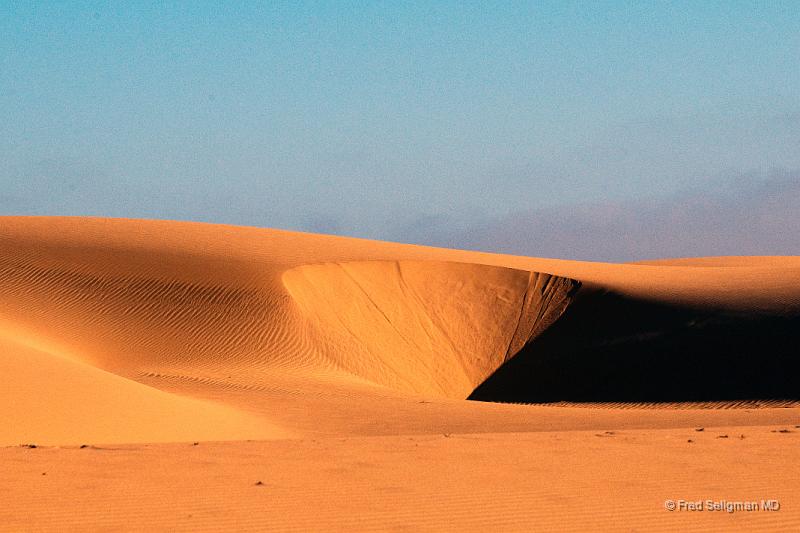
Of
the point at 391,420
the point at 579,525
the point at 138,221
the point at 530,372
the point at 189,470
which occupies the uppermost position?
the point at 138,221

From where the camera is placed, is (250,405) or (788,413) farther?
(788,413)

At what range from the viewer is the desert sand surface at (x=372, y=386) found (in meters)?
7.57

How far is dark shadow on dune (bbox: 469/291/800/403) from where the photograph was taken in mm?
23156

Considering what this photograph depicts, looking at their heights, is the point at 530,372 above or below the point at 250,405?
above

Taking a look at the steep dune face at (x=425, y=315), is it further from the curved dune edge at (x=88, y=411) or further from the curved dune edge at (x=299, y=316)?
the curved dune edge at (x=88, y=411)

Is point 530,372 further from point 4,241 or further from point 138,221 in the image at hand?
point 138,221

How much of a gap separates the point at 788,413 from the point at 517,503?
1298 centimetres

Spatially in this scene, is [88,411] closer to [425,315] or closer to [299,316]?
[299,316]

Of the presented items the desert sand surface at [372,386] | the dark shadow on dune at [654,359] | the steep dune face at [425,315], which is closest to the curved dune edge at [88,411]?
the desert sand surface at [372,386]

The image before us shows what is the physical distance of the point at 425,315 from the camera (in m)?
26.7

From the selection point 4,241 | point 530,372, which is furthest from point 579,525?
point 4,241

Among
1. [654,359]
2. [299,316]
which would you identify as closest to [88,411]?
[299,316]

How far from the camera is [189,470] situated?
29.1 feet

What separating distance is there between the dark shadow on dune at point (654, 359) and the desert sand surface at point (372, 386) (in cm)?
7
